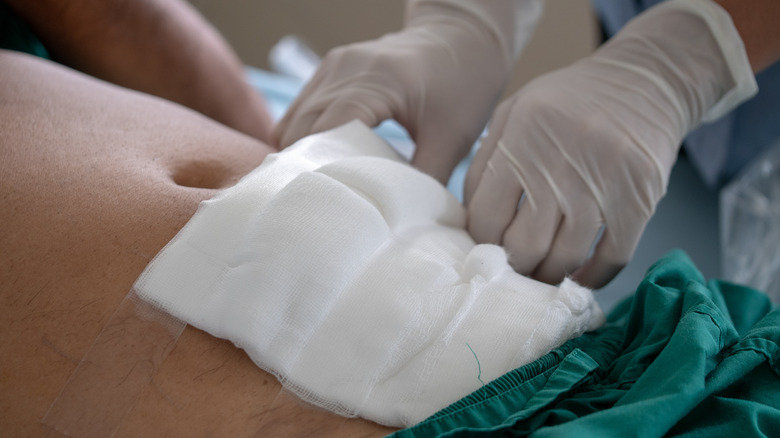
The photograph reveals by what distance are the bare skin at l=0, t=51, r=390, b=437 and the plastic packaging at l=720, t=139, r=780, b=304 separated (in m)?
1.14

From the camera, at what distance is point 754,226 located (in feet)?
4.61

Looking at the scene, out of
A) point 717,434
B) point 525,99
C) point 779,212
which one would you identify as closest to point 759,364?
point 717,434

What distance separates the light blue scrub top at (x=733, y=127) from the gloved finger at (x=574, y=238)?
73 cm

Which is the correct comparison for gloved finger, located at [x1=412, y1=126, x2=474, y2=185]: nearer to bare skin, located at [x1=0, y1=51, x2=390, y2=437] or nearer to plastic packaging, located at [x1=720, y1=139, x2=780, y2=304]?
bare skin, located at [x1=0, y1=51, x2=390, y2=437]

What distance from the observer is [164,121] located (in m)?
0.86

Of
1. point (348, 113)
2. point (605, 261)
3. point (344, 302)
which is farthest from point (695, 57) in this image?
point (344, 302)

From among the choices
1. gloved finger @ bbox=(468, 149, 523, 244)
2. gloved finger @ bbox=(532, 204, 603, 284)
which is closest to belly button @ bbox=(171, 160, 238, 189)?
gloved finger @ bbox=(468, 149, 523, 244)

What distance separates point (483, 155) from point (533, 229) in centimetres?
17

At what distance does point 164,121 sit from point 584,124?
643 millimetres

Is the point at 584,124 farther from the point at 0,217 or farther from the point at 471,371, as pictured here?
the point at 0,217

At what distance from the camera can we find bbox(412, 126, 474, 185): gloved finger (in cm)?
111

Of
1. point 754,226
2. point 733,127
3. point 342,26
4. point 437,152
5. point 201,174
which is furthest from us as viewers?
point 342,26

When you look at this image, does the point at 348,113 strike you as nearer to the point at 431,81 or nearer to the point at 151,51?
the point at 431,81

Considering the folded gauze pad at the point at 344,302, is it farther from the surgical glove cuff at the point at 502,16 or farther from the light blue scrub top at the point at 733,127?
the light blue scrub top at the point at 733,127
